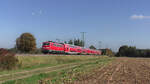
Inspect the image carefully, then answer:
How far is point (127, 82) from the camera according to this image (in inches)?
507

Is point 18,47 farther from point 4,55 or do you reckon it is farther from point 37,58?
point 4,55

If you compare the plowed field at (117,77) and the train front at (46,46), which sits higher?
the train front at (46,46)

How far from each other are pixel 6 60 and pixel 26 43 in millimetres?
46459

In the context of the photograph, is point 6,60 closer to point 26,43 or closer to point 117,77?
point 117,77

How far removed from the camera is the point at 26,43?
69.7m

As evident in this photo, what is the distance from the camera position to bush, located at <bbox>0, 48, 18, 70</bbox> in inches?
935

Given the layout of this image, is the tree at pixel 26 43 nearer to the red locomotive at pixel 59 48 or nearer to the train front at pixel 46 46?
the red locomotive at pixel 59 48

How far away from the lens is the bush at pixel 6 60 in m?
23.8

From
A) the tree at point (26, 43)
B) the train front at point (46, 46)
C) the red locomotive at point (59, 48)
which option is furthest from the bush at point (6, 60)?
the tree at point (26, 43)

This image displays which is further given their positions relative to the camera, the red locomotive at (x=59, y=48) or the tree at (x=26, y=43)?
the tree at (x=26, y=43)

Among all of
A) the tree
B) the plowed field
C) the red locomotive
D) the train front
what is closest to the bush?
the plowed field

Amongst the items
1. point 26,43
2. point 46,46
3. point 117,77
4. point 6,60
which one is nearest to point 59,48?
point 46,46

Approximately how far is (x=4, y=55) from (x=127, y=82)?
58.6 feet

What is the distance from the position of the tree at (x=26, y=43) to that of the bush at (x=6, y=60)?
45.1 m
